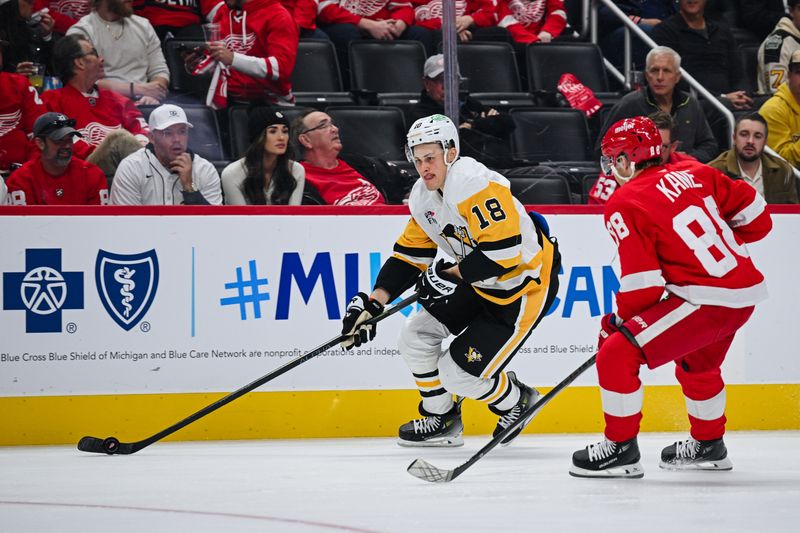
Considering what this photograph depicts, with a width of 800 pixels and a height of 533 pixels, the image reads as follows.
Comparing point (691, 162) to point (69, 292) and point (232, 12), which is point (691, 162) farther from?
point (232, 12)

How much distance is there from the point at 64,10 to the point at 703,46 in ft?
11.9

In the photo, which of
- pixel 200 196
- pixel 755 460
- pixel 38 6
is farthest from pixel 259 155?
pixel 755 460

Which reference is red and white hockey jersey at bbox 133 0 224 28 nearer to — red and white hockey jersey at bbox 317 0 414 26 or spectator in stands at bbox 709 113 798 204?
red and white hockey jersey at bbox 317 0 414 26

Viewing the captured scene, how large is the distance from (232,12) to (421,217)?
7.04ft

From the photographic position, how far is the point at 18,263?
4.97 meters

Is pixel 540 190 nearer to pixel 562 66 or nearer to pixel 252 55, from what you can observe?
pixel 562 66

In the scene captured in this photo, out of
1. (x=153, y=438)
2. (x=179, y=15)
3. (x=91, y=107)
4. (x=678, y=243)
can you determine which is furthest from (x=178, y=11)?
(x=678, y=243)

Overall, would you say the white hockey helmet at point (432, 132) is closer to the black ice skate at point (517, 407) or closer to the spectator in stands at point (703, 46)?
the black ice skate at point (517, 407)

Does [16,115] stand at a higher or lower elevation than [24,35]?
lower

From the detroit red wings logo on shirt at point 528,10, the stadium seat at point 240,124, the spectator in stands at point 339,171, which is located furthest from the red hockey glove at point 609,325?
the detroit red wings logo on shirt at point 528,10

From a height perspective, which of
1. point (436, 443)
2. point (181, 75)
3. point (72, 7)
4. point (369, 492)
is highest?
point (72, 7)

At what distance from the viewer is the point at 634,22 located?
720 centimetres

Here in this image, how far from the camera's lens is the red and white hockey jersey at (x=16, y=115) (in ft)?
17.4

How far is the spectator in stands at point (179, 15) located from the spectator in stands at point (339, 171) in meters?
1.03
